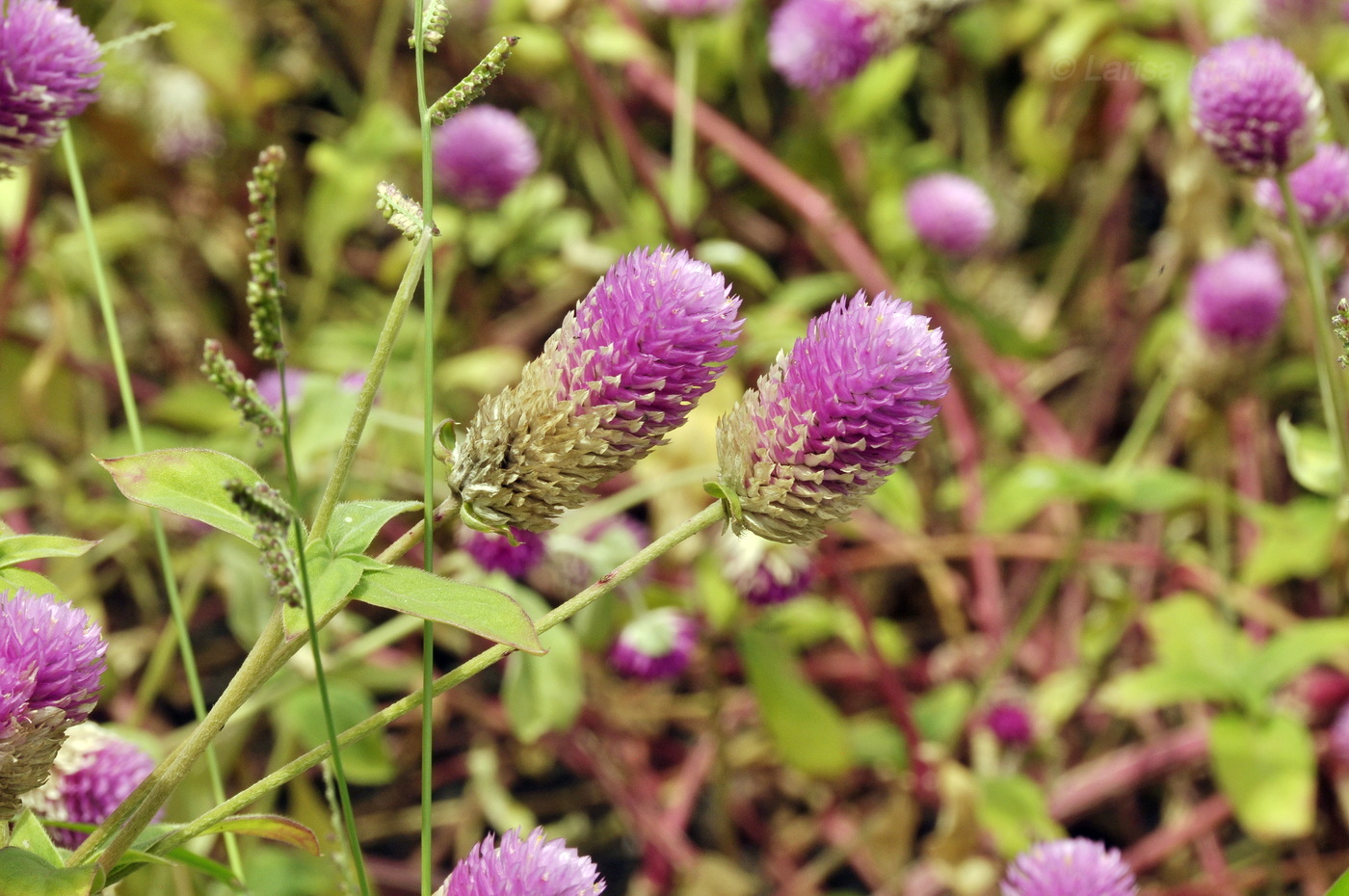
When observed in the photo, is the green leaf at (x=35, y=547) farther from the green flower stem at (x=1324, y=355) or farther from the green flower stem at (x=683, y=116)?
the green flower stem at (x=683, y=116)

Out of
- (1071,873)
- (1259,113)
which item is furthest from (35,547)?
(1259,113)

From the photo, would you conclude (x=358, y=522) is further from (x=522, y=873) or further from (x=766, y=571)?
(x=766, y=571)

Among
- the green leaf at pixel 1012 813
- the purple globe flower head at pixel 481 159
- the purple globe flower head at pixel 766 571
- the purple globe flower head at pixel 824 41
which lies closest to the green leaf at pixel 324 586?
the purple globe flower head at pixel 766 571

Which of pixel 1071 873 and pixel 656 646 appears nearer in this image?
pixel 1071 873

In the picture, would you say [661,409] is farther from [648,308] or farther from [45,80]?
[45,80]

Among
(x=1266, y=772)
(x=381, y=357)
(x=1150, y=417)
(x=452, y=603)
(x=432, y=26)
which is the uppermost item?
(x=432, y=26)

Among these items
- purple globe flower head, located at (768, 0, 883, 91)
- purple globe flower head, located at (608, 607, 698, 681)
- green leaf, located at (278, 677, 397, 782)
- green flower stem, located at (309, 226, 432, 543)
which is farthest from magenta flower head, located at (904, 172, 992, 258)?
green flower stem, located at (309, 226, 432, 543)

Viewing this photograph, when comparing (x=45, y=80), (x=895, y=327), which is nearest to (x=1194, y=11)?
(x=895, y=327)
